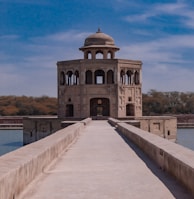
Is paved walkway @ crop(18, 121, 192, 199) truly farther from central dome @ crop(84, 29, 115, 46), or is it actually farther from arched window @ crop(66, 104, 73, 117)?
central dome @ crop(84, 29, 115, 46)

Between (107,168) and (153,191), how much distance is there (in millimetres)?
2028

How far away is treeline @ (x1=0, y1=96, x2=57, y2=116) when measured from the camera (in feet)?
244

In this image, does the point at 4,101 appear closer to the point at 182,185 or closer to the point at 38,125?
the point at 38,125

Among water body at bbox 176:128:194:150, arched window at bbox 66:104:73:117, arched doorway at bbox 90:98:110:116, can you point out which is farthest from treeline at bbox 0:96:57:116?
arched window at bbox 66:104:73:117

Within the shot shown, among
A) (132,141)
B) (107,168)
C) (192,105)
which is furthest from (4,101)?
(107,168)

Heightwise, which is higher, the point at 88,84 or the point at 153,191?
the point at 88,84

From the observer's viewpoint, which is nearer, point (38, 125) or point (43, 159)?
point (43, 159)

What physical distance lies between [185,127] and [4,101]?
34687 millimetres

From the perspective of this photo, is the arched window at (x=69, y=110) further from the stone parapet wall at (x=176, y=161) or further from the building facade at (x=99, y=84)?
the stone parapet wall at (x=176, y=161)

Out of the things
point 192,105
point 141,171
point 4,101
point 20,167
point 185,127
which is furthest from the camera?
point 4,101

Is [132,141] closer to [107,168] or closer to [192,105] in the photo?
[107,168]

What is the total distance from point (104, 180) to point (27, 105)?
7211 centimetres

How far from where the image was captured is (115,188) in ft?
18.9

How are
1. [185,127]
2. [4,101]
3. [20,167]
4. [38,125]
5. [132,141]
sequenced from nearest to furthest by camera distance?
[20,167], [132,141], [38,125], [185,127], [4,101]
